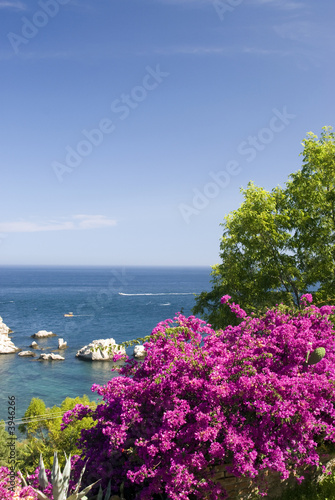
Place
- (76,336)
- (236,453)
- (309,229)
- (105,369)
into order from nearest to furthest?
(236,453) → (309,229) → (105,369) → (76,336)

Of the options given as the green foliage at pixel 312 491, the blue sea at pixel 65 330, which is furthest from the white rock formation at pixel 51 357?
the green foliage at pixel 312 491

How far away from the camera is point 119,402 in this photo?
8.84 metres

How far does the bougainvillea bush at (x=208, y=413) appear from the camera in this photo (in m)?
7.39

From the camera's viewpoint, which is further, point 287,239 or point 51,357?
point 51,357

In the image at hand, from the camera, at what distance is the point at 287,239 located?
1764 centimetres

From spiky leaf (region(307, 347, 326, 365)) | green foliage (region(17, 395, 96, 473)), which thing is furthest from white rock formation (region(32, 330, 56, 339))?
spiky leaf (region(307, 347, 326, 365))

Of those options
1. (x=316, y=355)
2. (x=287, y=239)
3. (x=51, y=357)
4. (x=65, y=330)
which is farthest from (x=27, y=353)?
(x=316, y=355)

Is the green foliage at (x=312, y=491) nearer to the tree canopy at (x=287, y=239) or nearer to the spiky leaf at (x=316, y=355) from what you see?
the spiky leaf at (x=316, y=355)

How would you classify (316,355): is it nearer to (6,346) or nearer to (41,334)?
(6,346)

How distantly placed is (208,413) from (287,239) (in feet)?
38.1

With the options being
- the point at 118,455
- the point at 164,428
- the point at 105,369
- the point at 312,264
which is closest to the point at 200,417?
the point at 164,428

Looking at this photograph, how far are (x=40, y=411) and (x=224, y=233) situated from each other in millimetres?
17797

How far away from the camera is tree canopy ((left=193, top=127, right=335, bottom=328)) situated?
1684cm

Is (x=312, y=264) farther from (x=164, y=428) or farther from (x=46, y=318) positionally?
(x=46, y=318)
